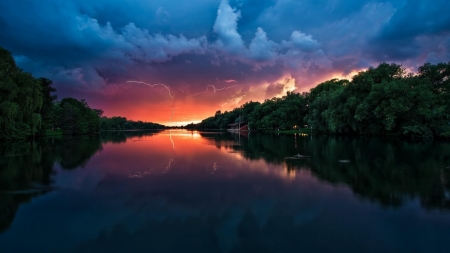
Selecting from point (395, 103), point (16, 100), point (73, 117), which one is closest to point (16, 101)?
point (16, 100)

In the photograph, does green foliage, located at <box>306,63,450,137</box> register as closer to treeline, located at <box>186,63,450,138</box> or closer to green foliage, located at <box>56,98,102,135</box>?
treeline, located at <box>186,63,450,138</box>

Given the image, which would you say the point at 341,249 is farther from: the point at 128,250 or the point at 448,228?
the point at 128,250

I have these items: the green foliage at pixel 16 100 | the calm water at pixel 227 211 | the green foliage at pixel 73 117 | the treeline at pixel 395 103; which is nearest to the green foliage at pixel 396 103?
the treeline at pixel 395 103

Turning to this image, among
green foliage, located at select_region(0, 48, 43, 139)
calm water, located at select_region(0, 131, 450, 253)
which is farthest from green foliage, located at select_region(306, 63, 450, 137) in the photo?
green foliage, located at select_region(0, 48, 43, 139)

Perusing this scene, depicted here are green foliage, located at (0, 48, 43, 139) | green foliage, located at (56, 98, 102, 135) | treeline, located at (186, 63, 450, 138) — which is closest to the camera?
green foliage, located at (0, 48, 43, 139)

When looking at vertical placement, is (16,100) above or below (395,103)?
above

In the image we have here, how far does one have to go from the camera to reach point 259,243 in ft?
18.0

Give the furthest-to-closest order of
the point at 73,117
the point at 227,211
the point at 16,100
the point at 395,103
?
the point at 73,117 < the point at 395,103 < the point at 16,100 < the point at 227,211

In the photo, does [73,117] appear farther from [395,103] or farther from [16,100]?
[395,103]

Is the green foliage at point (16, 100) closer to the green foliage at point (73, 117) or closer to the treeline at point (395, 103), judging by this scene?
the green foliage at point (73, 117)

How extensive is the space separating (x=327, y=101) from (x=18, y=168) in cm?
5964

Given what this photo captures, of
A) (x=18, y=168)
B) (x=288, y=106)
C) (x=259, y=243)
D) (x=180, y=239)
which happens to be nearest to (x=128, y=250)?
(x=180, y=239)

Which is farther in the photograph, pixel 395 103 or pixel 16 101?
pixel 395 103

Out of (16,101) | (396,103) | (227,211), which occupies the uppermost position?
(16,101)
